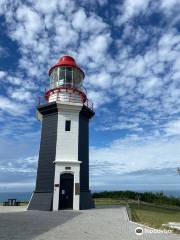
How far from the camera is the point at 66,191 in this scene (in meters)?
18.7

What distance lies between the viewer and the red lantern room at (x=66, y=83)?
20.3m

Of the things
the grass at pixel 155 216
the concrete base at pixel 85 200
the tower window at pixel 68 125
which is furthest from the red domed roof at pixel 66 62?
the grass at pixel 155 216

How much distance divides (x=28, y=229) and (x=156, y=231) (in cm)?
454

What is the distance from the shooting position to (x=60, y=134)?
64.2 feet

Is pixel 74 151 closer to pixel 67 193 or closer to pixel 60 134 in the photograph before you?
pixel 60 134

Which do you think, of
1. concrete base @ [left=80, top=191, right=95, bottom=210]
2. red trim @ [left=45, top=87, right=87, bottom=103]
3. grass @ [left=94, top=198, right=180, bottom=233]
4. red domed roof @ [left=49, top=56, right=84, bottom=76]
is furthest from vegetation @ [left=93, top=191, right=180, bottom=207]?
red domed roof @ [left=49, top=56, right=84, bottom=76]

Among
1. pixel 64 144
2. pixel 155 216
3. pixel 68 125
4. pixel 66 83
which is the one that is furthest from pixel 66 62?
pixel 155 216

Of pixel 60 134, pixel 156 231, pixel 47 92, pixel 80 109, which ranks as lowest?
pixel 156 231

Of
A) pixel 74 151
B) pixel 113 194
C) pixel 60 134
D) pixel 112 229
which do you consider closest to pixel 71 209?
pixel 74 151

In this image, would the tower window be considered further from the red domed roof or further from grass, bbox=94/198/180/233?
grass, bbox=94/198/180/233

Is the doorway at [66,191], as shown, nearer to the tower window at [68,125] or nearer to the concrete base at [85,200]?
the concrete base at [85,200]

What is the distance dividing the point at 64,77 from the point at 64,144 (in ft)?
16.4

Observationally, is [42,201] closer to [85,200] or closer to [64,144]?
[85,200]

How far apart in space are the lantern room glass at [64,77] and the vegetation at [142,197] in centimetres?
1098
